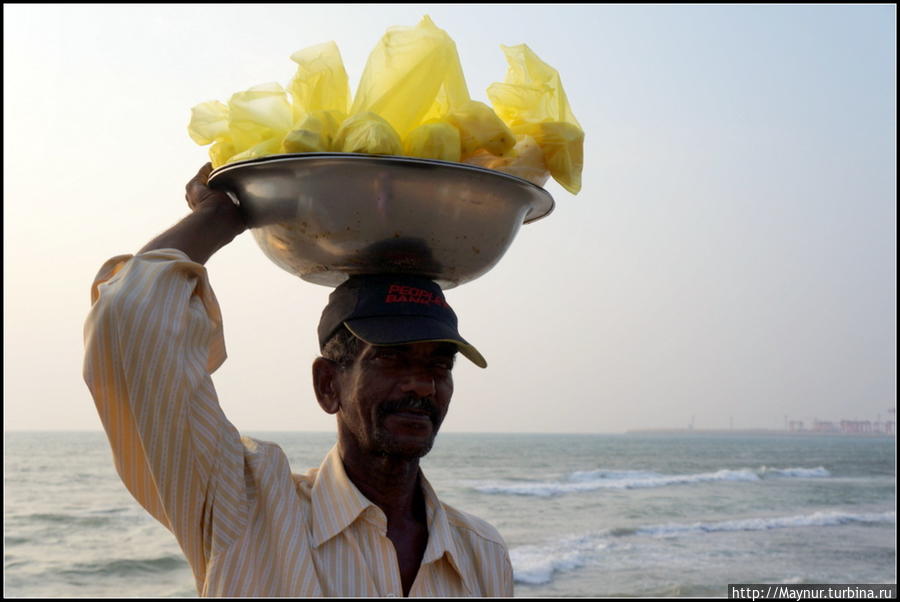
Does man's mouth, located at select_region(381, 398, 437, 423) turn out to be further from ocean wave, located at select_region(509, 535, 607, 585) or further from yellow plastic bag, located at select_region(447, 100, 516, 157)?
ocean wave, located at select_region(509, 535, 607, 585)

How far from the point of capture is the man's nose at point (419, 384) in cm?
197

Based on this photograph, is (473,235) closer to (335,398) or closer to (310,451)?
(335,398)

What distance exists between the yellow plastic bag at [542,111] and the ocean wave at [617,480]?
24.1m

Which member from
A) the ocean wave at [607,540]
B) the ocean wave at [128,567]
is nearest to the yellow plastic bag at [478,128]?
the ocean wave at [607,540]

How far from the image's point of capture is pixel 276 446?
197 centimetres

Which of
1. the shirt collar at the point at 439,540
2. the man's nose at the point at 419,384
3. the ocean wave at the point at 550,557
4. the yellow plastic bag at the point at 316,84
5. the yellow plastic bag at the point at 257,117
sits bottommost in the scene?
the ocean wave at the point at 550,557

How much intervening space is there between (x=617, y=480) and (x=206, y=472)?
29.5 m

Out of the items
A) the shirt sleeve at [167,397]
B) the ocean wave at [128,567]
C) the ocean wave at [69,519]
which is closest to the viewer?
the shirt sleeve at [167,397]

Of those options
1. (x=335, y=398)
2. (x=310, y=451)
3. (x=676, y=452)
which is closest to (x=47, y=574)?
(x=335, y=398)

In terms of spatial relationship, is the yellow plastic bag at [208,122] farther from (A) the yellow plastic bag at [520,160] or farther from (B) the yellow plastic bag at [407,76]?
(A) the yellow plastic bag at [520,160]

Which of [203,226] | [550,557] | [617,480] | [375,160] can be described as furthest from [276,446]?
[617,480]

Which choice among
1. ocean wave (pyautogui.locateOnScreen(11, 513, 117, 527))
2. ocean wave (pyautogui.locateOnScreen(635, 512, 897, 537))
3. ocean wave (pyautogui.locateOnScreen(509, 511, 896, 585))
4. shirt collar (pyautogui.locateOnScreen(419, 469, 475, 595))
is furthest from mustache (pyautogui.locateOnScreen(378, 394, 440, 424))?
ocean wave (pyautogui.locateOnScreen(11, 513, 117, 527))

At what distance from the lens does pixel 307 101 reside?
1.83m

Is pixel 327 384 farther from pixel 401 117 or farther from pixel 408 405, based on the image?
pixel 401 117
